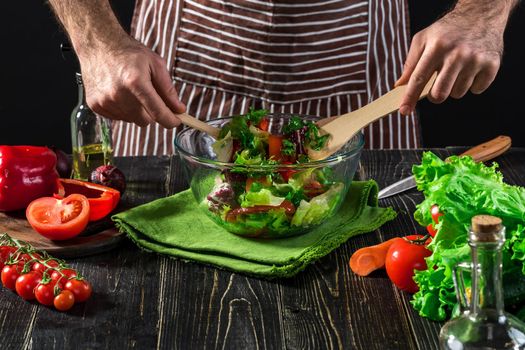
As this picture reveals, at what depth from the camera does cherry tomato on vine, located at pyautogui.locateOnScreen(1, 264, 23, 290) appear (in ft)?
4.91

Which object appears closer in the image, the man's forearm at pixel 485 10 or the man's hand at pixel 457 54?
the man's hand at pixel 457 54

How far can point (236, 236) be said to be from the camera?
170 centimetres

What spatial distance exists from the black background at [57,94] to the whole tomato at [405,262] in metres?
1.78

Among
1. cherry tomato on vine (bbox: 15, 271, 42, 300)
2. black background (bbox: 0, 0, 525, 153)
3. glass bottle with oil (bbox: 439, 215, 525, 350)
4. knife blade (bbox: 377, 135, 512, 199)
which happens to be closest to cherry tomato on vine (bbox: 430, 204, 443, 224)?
glass bottle with oil (bbox: 439, 215, 525, 350)

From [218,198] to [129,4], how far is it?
1.65 meters

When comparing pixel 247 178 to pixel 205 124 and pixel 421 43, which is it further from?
pixel 421 43

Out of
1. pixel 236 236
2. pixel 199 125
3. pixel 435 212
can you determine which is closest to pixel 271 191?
pixel 236 236

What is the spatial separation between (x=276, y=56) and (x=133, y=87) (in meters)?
0.57

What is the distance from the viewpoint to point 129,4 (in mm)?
3150

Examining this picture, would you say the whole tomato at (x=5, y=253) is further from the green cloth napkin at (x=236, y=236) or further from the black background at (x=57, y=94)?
the black background at (x=57, y=94)

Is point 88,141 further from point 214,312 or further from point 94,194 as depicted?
point 214,312

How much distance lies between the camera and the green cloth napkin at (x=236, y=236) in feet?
5.16

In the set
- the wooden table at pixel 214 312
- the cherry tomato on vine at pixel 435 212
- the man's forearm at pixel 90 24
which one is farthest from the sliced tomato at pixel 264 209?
the man's forearm at pixel 90 24

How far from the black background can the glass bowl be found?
157cm
